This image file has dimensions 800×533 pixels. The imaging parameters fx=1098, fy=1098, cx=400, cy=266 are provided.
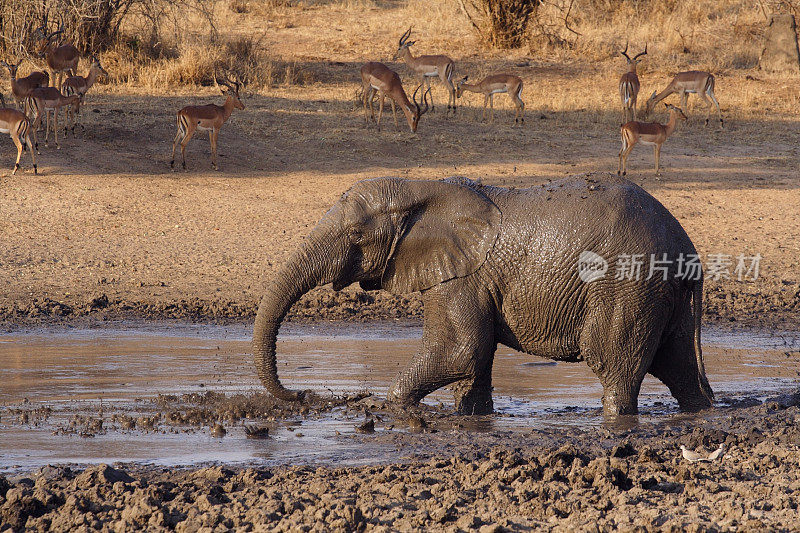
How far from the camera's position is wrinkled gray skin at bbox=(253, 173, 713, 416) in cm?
645

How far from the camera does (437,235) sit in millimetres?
6480

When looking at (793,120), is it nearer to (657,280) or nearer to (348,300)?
(348,300)

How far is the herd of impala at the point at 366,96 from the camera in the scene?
14758mm

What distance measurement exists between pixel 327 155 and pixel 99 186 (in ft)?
11.3

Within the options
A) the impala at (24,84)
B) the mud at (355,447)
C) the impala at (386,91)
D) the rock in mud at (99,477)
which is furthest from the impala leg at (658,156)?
the rock in mud at (99,477)

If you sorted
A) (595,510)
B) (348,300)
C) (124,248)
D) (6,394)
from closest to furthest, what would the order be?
(595,510) → (6,394) → (348,300) → (124,248)

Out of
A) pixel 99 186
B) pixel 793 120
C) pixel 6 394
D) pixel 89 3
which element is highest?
pixel 89 3

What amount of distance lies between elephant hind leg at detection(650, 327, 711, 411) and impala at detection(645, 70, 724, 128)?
1288 cm

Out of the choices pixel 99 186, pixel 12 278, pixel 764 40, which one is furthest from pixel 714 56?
pixel 12 278

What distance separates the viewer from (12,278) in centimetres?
1081

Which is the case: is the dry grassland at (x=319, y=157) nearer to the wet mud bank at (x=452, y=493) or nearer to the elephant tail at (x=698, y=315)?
the elephant tail at (x=698, y=315)

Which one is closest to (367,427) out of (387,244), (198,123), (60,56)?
(387,244)

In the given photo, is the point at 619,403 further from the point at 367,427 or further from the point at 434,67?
the point at 434,67

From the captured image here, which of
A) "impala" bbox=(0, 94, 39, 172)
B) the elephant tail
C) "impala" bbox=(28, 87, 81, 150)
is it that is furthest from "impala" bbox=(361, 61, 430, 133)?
the elephant tail
